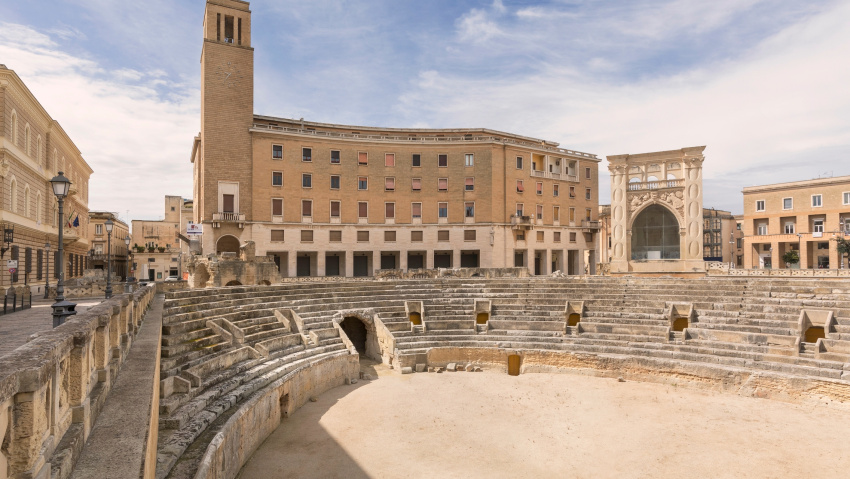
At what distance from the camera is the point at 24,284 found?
2327cm

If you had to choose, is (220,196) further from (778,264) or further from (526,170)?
(778,264)

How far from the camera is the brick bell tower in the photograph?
114ft

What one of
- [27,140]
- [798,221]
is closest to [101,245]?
[27,140]

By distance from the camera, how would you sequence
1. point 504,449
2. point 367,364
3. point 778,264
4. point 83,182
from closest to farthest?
point 504,449 < point 367,364 < point 83,182 < point 778,264

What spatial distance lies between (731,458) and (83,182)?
48096 millimetres

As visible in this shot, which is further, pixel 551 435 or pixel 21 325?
pixel 551 435

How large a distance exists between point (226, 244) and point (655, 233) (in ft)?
101

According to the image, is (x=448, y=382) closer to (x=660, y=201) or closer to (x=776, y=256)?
(x=660, y=201)

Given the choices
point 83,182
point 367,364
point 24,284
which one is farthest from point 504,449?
point 83,182

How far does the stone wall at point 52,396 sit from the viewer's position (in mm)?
2908

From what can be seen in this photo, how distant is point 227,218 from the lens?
35125 mm

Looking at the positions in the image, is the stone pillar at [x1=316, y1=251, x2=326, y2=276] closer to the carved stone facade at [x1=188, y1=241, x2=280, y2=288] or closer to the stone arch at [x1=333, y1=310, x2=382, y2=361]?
the carved stone facade at [x1=188, y1=241, x2=280, y2=288]

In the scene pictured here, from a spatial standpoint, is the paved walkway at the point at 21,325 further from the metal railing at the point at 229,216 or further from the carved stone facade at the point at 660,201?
the carved stone facade at the point at 660,201

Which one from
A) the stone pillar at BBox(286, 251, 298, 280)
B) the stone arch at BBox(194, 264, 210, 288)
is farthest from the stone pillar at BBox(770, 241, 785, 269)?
→ the stone arch at BBox(194, 264, 210, 288)
